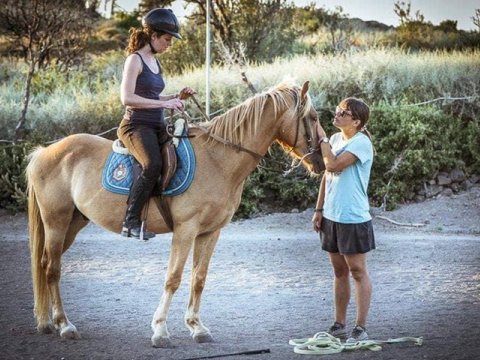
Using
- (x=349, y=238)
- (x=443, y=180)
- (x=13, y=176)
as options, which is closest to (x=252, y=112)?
(x=349, y=238)

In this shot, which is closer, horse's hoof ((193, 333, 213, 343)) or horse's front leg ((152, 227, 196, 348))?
horse's front leg ((152, 227, 196, 348))

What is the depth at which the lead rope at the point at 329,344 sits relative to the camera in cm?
545

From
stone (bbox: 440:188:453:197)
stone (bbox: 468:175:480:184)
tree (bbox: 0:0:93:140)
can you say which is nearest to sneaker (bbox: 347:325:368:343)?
stone (bbox: 440:188:453:197)

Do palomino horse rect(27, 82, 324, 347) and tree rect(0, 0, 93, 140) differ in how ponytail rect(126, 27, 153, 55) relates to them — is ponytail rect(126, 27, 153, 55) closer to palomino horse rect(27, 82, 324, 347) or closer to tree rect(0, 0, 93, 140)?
palomino horse rect(27, 82, 324, 347)

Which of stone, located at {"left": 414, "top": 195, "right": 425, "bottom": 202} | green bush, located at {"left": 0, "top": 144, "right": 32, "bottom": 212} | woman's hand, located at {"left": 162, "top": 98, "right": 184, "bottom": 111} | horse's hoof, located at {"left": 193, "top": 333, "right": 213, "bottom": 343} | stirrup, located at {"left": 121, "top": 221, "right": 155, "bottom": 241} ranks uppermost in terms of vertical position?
woman's hand, located at {"left": 162, "top": 98, "right": 184, "bottom": 111}

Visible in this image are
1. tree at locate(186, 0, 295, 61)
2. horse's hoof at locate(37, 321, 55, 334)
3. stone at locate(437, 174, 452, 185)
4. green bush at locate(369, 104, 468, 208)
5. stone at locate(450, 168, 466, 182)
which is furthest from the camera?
tree at locate(186, 0, 295, 61)

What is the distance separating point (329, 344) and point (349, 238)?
0.75 meters

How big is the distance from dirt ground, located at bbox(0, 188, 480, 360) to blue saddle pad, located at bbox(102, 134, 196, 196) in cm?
114

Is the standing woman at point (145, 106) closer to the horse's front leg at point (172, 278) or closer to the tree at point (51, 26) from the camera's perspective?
the horse's front leg at point (172, 278)

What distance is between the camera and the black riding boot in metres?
5.85

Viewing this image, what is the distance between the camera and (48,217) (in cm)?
655

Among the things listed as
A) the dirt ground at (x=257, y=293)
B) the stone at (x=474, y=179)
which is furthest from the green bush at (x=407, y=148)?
the dirt ground at (x=257, y=293)

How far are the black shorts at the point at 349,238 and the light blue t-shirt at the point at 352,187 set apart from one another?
4 centimetres

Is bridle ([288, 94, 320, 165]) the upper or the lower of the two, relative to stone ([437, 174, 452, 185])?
upper
